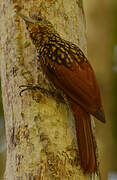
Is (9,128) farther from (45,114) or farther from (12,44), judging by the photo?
(12,44)

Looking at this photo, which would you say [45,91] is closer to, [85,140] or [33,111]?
[33,111]

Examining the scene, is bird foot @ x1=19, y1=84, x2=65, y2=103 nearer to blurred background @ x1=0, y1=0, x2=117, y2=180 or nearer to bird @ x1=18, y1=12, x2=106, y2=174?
bird @ x1=18, y1=12, x2=106, y2=174

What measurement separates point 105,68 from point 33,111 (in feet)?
5.96

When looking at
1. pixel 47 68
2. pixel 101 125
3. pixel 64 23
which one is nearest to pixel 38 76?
pixel 47 68

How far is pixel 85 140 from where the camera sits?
7.87 ft

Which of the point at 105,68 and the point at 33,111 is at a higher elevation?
the point at 105,68

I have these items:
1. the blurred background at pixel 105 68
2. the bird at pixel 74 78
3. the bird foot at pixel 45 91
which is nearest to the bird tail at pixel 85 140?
the bird at pixel 74 78

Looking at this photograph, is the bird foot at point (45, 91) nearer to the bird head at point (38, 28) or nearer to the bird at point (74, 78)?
the bird at point (74, 78)

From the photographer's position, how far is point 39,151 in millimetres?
2359

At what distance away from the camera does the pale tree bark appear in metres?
2.36

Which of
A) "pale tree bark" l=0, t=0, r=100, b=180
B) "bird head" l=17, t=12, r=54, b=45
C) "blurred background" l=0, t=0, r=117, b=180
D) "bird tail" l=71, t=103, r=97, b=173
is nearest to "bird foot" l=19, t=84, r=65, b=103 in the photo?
"pale tree bark" l=0, t=0, r=100, b=180

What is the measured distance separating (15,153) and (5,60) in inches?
26.6

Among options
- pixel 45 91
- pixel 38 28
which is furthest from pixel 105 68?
pixel 45 91

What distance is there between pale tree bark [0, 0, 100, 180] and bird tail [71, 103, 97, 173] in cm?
6
